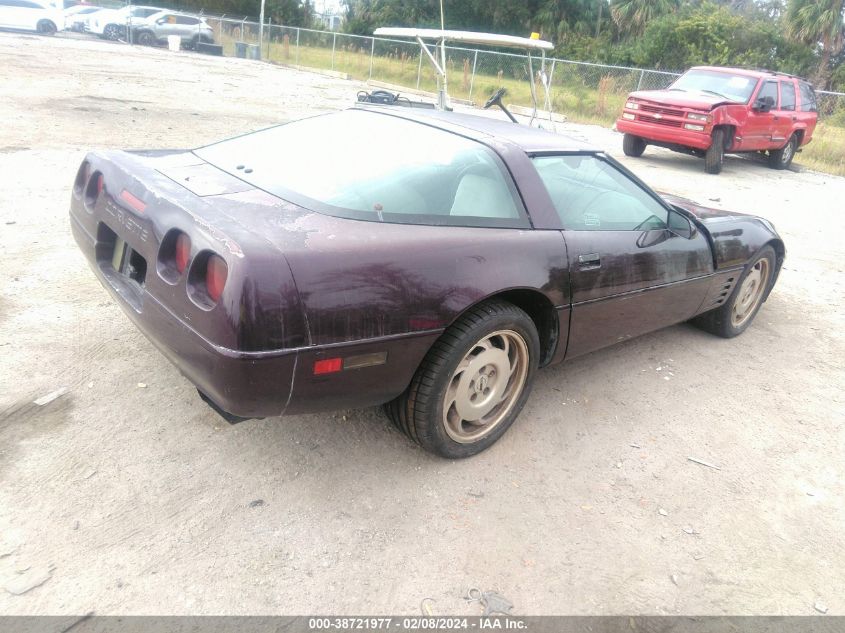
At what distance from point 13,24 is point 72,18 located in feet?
9.74

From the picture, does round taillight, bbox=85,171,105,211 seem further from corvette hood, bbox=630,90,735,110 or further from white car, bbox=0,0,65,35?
white car, bbox=0,0,65,35

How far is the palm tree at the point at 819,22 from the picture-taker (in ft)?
88.4

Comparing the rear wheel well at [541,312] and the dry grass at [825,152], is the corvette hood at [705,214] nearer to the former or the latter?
the rear wheel well at [541,312]

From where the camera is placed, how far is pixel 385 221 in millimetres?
2559

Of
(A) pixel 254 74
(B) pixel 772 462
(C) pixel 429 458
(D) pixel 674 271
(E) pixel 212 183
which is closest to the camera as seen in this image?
(E) pixel 212 183

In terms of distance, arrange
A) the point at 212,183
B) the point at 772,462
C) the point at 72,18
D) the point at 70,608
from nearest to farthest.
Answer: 1. the point at 70,608
2. the point at 212,183
3. the point at 772,462
4. the point at 72,18

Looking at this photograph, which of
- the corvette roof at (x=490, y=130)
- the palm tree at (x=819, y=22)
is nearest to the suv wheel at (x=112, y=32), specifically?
the palm tree at (x=819, y=22)

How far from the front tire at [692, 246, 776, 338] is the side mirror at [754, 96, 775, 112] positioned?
9.20 metres

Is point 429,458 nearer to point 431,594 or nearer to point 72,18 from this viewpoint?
point 431,594

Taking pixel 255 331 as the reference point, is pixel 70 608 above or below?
below

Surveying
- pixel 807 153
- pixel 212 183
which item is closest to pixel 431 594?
pixel 212 183

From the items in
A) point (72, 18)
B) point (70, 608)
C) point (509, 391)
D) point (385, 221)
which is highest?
point (72, 18)

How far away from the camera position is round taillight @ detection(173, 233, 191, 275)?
2352mm

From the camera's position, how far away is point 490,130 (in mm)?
3318
